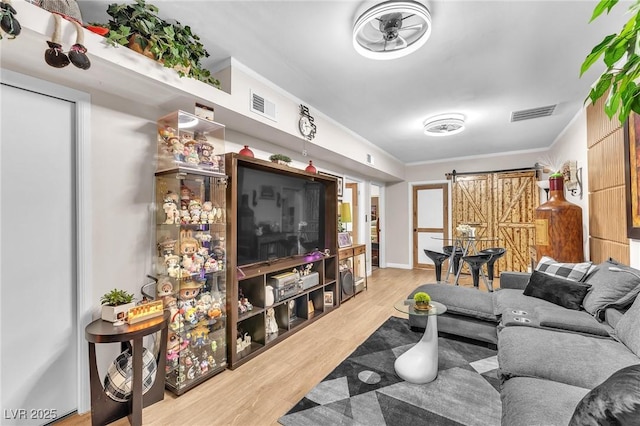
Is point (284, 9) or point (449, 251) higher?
point (284, 9)

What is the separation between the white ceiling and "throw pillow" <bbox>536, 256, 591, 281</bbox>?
1.83 m

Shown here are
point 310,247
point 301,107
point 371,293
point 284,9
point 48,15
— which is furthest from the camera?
point 371,293

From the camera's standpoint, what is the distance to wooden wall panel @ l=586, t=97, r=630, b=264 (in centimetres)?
245

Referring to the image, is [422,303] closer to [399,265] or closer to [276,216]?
[276,216]

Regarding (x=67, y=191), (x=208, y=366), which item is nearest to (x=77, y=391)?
(x=208, y=366)

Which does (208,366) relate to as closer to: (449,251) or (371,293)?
(371,293)

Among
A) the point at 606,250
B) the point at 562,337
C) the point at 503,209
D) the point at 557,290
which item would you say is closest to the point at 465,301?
the point at 557,290

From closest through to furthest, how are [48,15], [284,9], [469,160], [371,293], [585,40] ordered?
[48,15] < [284,9] < [585,40] < [371,293] < [469,160]

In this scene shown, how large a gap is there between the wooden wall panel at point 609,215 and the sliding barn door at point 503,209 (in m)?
2.41

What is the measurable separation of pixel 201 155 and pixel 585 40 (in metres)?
3.15

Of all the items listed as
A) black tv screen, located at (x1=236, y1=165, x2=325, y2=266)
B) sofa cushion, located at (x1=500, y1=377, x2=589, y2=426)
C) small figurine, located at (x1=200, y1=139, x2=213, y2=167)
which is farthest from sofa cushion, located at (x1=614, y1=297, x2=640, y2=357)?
small figurine, located at (x1=200, y1=139, x2=213, y2=167)

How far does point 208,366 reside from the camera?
2.21 metres

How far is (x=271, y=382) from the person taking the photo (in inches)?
83.7

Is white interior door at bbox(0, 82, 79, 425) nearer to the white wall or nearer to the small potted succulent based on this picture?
the small potted succulent
